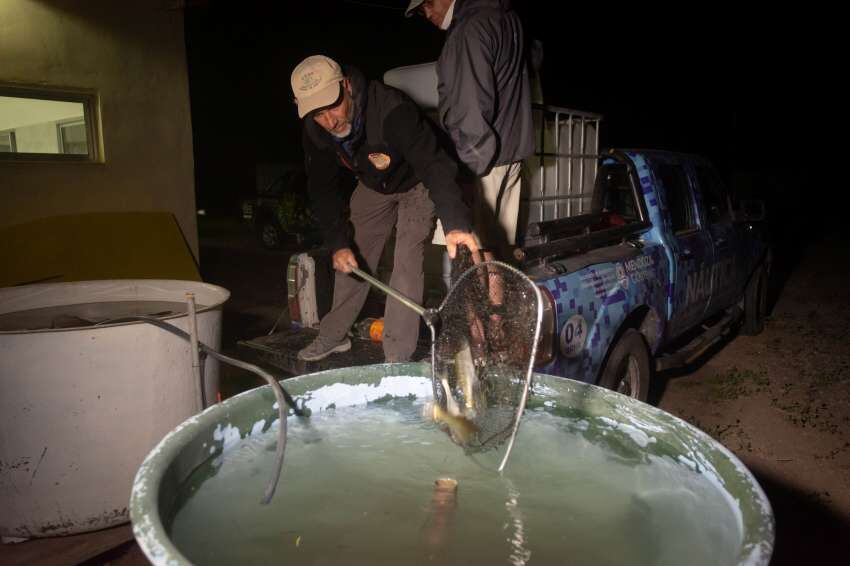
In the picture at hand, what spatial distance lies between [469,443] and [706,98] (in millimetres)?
32976

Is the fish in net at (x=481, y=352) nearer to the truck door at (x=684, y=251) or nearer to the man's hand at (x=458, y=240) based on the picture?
the man's hand at (x=458, y=240)

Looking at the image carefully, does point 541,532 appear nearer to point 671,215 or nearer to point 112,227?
point 671,215

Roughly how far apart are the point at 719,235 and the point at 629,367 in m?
2.21

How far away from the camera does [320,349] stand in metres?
3.93

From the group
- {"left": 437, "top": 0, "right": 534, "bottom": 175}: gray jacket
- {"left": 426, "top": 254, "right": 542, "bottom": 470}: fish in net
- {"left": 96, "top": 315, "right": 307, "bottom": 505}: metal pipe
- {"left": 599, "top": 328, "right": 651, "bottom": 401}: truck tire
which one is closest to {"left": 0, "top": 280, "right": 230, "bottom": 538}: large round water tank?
{"left": 96, "top": 315, "right": 307, "bottom": 505}: metal pipe

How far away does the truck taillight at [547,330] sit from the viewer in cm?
311

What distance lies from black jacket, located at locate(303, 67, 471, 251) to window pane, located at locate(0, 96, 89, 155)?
3734 millimetres

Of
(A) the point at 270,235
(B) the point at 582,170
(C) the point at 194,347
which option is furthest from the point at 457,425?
(A) the point at 270,235

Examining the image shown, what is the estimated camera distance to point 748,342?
7.05m

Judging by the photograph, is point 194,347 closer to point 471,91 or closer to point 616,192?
point 471,91

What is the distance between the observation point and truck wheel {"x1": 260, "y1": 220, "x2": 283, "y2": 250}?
1462 cm

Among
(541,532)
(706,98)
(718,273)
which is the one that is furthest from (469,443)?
(706,98)

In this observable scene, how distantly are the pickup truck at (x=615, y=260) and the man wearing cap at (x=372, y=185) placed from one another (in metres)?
0.36

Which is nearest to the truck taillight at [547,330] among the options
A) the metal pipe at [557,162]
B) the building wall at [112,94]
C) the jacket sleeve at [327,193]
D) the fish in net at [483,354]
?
the fish in net at [483,354]
